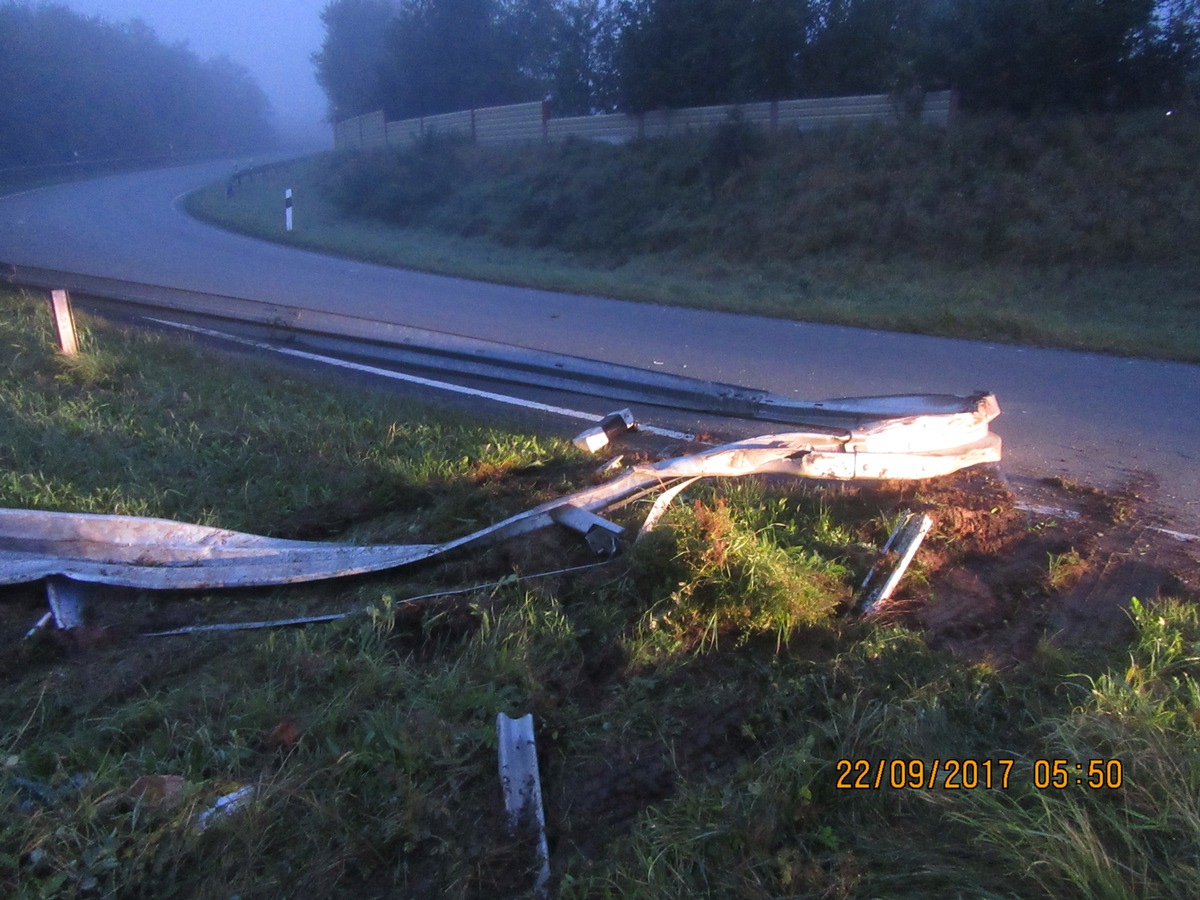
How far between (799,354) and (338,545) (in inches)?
216

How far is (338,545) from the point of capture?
4297 mm

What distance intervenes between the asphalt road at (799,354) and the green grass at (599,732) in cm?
220

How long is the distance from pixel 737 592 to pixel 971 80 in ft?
55.3

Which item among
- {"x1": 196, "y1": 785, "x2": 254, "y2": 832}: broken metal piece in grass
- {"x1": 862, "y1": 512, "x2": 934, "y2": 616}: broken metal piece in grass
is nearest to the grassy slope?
{"x1": 862, "y1": 512, "x2": 934, "y2": 616}: broken metal piece in grass

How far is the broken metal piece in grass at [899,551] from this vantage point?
12.3 ft

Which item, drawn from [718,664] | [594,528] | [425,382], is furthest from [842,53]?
[718,664]

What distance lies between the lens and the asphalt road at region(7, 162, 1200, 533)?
19.2 feet

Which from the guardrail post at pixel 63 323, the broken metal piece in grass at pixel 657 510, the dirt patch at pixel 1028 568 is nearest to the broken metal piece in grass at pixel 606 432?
the broken metal piece in grass at pixel 657 510

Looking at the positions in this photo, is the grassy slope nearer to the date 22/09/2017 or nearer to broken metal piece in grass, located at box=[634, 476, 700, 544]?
broken metal piece in grass, located at box=[634, 476, 700, 544]

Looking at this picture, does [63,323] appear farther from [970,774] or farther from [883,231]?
[883,231]

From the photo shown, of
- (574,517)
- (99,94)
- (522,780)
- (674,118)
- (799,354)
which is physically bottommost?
(799,354)

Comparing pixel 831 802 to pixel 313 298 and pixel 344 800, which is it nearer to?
pixel 344 800

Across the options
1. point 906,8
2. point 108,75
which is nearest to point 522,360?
point 906,8

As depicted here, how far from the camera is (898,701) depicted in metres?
3.03
